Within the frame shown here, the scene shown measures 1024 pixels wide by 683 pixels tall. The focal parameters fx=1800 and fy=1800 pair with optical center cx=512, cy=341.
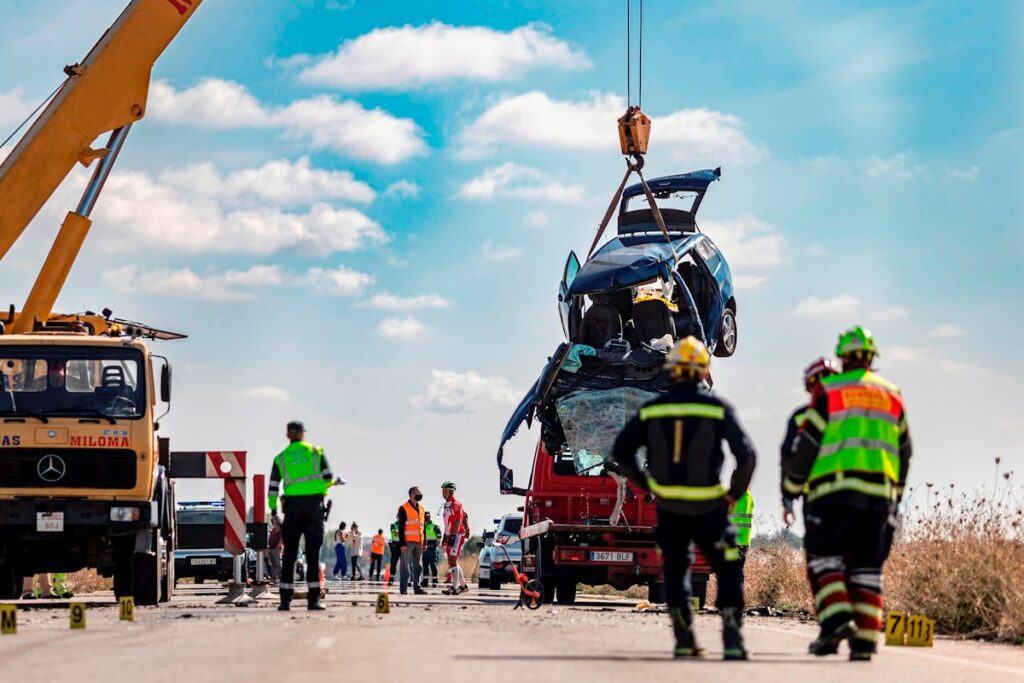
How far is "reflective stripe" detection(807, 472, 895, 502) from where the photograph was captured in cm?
1118

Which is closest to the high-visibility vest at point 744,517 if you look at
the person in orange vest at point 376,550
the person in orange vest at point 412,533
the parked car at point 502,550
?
the person in orange vest at point 412,533

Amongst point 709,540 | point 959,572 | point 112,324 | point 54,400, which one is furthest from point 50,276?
point 709,540

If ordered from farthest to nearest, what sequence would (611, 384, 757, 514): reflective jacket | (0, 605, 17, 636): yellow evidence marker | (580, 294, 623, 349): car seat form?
(580, 294, 623, 349): car seat < (0, 605, 17, 636): yellow evidence marker < (611, 384, 757, 514): reflective jacket

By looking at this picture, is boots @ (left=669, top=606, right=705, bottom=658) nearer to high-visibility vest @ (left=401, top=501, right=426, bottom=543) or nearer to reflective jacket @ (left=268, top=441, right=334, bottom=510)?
A: reflective jacket @ (left=268, top=441, right=334, bottom=510)

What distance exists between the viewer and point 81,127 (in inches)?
888

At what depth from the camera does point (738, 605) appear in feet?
36.3

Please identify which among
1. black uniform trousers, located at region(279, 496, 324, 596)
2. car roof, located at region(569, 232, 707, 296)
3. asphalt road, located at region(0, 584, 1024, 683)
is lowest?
asphalt road, located at region(0, 584, 1024, 683)

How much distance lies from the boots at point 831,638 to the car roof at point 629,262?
11324 millimetres

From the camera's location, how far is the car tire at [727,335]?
2352 centimetres

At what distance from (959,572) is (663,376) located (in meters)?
6.13

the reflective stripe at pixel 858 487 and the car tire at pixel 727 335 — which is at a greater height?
the car tire at pixel 727 335

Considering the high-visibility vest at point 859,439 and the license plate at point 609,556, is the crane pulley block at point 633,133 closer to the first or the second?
the license plate at point 609,556

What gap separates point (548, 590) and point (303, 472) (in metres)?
6.11

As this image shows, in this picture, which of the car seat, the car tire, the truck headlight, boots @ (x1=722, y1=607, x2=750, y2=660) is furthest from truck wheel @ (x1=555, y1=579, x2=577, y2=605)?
boots @ (x1=722, y1=607, x2=750, y2=660)
